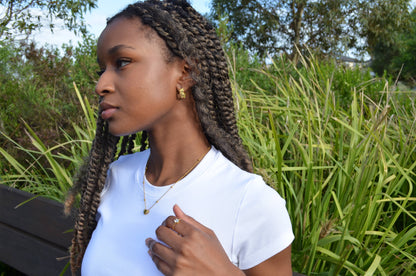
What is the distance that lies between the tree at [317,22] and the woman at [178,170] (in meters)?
17.9

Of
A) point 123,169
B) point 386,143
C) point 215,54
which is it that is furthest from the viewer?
point 386,143

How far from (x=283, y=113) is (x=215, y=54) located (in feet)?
5.14

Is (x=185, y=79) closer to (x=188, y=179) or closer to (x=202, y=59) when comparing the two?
(x=202, y=59)

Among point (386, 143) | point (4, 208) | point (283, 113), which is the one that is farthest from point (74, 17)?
point (386, 143)

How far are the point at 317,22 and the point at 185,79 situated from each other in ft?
63.9

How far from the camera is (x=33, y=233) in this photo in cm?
326

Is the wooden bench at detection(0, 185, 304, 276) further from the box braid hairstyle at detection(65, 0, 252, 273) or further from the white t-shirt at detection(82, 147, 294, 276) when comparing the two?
the white t-shirt at detection(82, 147, 294, 276)

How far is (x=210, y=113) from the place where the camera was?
1.63 metres

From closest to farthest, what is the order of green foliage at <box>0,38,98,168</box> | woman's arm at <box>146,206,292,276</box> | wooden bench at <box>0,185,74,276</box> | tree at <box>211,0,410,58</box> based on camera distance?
woman's arm at <box>146,206,292,276</box>, wooden bench at <box>0,185,74,276</box>, green foliage at <box>0,38,98,168</box>, tree at <box>211,0,410,58</box>

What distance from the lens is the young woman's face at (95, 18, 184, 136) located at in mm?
1400

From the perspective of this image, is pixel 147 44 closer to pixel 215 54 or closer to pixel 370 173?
pixel 215 54

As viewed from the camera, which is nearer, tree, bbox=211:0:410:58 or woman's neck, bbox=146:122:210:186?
woman's neck, bbox=146:122:210:186

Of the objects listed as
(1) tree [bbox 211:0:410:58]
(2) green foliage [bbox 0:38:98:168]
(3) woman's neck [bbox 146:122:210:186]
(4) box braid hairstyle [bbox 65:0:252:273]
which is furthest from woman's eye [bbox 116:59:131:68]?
(1) tree [bbox 211:0:410:58]

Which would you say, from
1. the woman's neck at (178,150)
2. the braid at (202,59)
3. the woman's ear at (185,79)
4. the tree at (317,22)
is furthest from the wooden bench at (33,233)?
the tree at (317,22)
